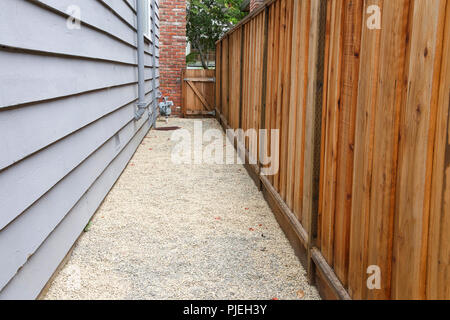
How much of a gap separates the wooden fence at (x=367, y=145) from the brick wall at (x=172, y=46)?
849 centimetres

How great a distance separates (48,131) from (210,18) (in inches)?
846

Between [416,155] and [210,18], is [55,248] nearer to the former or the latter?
[416,155]

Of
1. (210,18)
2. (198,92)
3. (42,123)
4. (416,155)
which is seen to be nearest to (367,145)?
(416,155)

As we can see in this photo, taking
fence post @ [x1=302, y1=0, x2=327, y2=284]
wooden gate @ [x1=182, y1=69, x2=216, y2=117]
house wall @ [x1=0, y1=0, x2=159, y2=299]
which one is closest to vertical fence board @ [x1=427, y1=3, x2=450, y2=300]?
fence post @ [x1=302, y1=0, x2=327, y2=284]

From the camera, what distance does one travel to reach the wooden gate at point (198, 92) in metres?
11.5

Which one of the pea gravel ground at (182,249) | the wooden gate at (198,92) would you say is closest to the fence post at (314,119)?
the pea gravel ground at (182,249)

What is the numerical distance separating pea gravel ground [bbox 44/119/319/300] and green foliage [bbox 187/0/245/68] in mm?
18766

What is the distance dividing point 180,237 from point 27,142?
1.50 m

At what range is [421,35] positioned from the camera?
1.29 meters

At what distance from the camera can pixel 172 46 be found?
11.6 m

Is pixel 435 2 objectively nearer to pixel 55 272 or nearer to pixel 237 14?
pixel 55 272

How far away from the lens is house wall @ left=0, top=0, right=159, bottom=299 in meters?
1.94

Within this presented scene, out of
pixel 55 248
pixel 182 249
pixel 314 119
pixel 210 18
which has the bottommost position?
pixel 182 249

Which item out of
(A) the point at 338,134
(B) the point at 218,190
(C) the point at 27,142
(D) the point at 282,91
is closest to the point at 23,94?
(C) the point at 27,142
